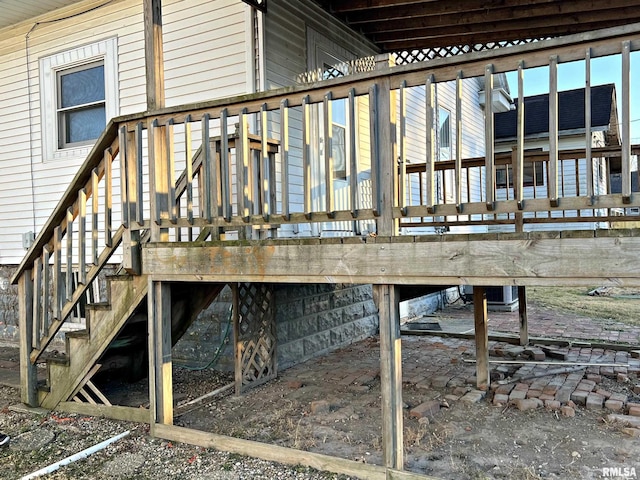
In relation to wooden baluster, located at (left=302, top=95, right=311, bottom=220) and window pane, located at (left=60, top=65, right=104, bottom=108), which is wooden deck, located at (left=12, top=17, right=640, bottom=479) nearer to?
wooden baluster, located at (left=302, top=95, right=311, bottom=220)

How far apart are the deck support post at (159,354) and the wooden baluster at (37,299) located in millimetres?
1347

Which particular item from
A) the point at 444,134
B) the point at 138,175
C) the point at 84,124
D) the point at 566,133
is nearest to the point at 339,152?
the point at 138,175

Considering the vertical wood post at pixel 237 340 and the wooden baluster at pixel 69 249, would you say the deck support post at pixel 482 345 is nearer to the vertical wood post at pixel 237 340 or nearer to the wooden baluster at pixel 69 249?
the vertical wood post at pixel 237 340

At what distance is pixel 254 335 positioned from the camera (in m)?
5.04

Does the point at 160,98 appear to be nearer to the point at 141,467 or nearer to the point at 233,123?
the point at 233,123

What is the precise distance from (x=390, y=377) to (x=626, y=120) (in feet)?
5.94

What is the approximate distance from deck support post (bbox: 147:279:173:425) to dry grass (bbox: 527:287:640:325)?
703 cm

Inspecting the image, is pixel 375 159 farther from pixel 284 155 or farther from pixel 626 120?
pixel 626 120

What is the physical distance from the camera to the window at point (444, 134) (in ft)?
34.5

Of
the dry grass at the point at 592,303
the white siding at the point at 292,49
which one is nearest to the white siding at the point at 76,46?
the white siding at the point at 292,49

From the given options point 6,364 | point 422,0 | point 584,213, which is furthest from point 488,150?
point 584,213

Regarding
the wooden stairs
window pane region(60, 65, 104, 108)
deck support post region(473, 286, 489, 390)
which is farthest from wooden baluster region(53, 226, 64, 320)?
deck support post region(473, 286, 489, 390)

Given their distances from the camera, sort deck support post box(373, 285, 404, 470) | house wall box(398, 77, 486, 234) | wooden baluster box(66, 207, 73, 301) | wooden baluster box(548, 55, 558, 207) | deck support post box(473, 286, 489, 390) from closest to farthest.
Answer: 1. wooden baluster box(548, 55, 558, 207)
2. deck support post box(373, 285, 404, 470)
3. wooden baluster box(66, 207, 73, 301)
4. deck support post box(473, 286, 489, 390)
5. house wall box(398, 77, 486, 234)

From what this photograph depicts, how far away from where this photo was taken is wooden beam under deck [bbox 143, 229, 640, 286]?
2.58 m
